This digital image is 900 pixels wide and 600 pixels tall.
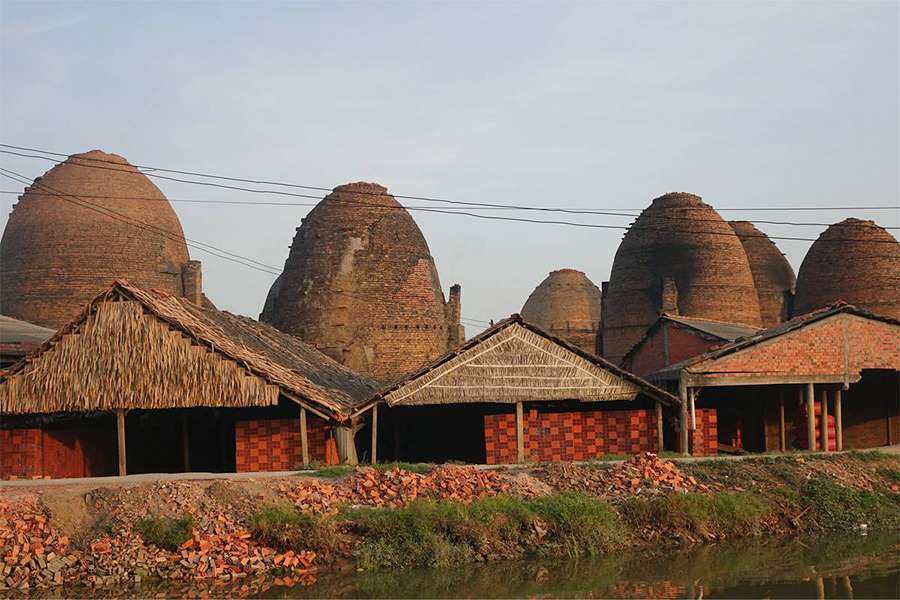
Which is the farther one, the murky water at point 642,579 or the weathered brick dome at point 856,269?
the weathered brick dome at point 856,269

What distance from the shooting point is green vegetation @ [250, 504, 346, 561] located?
13.7m

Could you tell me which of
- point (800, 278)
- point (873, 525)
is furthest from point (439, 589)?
point (800, 278)

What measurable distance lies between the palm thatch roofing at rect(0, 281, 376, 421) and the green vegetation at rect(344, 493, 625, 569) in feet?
10.7

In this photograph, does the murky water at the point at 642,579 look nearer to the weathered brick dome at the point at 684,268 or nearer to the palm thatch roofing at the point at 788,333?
the palm thatch roofing at the point at 788,333

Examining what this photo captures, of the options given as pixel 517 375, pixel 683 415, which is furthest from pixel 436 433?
pixel 683 415

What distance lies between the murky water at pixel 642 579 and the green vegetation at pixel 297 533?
0.50m

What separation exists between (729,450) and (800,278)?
73.9 feet

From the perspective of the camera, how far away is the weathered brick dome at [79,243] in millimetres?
32094

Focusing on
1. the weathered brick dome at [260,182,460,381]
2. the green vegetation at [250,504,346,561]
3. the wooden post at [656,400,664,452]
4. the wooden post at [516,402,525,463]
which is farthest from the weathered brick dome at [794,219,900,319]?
the green vegetation at [250,504,346,561]

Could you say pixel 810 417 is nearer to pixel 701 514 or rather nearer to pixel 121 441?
pixel 701 514

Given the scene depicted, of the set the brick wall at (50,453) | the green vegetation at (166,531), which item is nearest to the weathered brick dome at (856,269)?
the brick wall at (50,453)

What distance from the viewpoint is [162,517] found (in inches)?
554

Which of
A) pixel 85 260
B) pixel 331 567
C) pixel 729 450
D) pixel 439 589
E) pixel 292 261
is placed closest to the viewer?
pixel 439 589

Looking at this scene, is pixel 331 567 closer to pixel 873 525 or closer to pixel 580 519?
pixel 580 519
